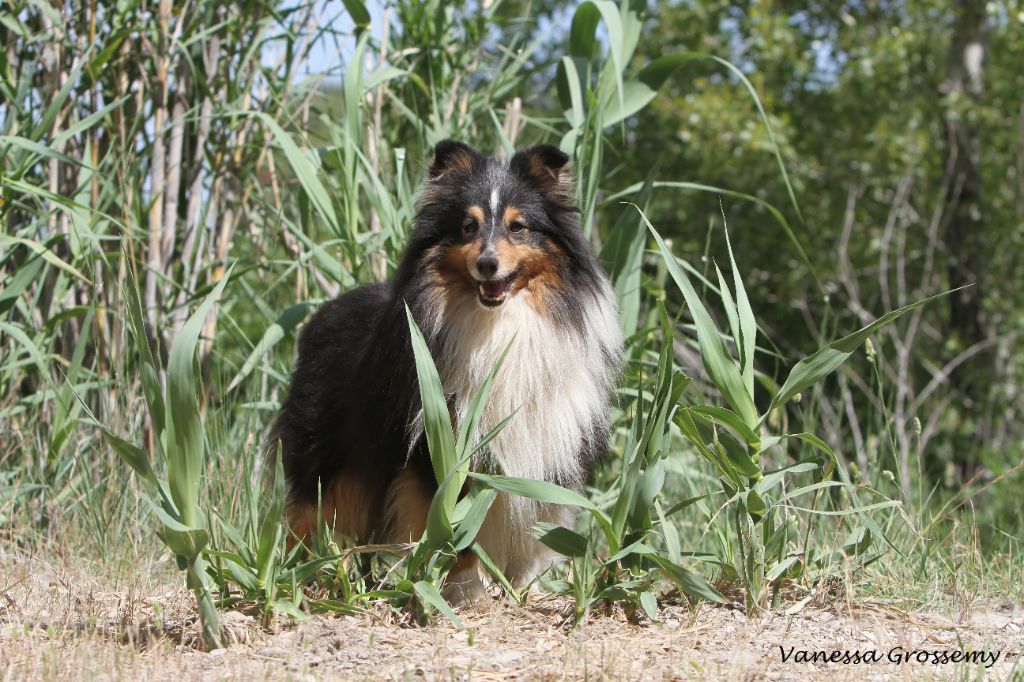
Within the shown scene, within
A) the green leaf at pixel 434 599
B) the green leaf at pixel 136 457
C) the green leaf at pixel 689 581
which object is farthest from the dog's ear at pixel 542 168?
the green leaf at pixel 136 457

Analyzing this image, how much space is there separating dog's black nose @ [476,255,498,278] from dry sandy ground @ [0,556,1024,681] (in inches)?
40.5

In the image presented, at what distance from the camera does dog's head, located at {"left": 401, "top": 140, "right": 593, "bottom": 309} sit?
327 centimetres

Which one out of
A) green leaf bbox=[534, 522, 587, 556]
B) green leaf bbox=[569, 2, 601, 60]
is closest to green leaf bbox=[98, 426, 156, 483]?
green leaf bbox=[534, 522, 587, 556]

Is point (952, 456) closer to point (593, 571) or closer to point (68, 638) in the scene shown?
point (593, 571)

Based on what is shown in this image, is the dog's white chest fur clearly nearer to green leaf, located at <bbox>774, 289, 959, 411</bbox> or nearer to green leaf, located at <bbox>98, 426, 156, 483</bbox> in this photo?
green leaf, located at <bbox>774, 289, 959, 411</bbox>

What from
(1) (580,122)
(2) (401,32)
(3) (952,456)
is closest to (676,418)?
(1) (580,122)

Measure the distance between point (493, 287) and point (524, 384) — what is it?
13.0 inches

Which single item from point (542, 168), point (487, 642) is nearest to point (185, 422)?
point (487, 642)

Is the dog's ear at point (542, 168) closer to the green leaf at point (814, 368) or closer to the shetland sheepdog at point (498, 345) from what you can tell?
the shetland sheepdog at point (498, 345)

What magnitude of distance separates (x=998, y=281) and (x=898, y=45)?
246cm

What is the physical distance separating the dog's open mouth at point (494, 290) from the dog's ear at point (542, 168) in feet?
1.35

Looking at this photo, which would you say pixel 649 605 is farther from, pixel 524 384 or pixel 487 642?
pixel 524 384

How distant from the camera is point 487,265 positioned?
3162 millimetres

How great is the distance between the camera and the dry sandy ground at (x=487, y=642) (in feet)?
8.22
